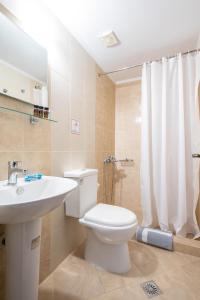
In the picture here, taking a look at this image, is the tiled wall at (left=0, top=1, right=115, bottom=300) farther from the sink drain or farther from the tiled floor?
the sink drain

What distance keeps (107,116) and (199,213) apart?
1546mm

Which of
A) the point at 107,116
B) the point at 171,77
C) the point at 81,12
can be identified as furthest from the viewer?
the point at 107,116

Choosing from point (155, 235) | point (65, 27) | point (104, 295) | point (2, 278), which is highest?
point (65, 27)

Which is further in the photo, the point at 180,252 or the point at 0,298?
the point at 180,252

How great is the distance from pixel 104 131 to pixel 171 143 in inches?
32.3

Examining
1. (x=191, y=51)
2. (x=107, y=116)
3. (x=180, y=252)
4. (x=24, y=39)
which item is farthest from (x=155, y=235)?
(x=24, y=39)

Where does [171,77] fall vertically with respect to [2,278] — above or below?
above

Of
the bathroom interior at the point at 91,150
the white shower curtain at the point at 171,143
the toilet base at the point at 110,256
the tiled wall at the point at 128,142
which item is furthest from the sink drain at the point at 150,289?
the tiled wall at the point at 128,142

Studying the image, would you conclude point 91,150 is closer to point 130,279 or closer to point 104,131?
point 104,131

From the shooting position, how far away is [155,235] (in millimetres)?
1649

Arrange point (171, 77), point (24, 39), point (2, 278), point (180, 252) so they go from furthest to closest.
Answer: point (171, 77) → point (180, 252) → point (24, 39) → point (2, 278)

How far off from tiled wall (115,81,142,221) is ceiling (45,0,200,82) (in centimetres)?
60

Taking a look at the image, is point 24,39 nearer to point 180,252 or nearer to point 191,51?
point 191,51

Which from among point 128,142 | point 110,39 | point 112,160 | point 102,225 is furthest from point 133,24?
point 102,225
